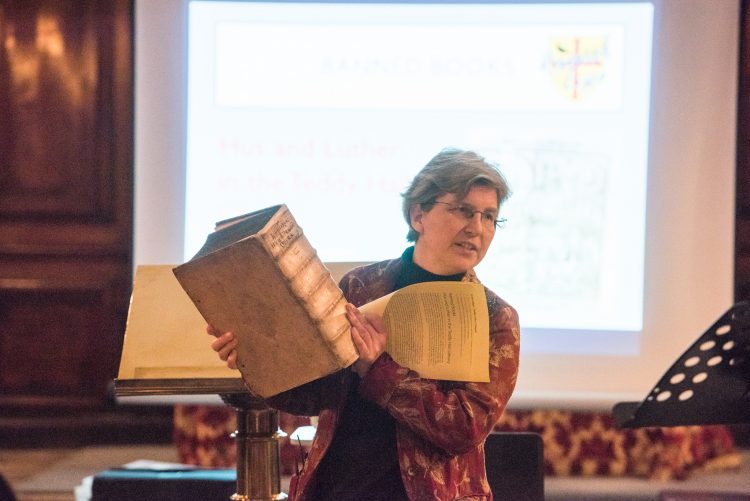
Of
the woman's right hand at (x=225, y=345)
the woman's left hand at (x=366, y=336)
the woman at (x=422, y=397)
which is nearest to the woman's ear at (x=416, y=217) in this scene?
the woman at (x=422, y=397)

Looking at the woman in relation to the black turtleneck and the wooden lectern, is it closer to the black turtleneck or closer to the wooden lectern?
the black turtleneck

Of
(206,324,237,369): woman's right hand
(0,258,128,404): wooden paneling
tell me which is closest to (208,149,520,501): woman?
(206,324,237,369): woman's right hand

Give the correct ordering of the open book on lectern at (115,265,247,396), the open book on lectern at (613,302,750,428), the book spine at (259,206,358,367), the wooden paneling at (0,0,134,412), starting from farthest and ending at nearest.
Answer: the wooden paneling at (0,0,134,412)
the open book on lectern at (115,265,247,396)
the open book on lectern at (613,302,750,428)
the book spine at (259,206,358,367)

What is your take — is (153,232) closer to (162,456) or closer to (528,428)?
(162,456)

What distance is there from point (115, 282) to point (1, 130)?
0.90 metres

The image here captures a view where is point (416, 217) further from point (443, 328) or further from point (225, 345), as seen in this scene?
point (225, 345)

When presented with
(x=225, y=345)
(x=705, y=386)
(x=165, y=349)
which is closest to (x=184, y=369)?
(x=165, y=349)

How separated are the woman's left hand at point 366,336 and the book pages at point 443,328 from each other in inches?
0.9

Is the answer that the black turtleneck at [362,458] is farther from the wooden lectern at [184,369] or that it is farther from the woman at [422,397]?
the wooden lectern at [184,369]

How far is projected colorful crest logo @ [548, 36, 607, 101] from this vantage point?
10.7ft

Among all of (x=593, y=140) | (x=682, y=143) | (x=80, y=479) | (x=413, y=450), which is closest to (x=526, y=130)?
(x=593, y=140)

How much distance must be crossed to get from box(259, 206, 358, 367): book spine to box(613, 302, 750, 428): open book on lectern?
0.64 m

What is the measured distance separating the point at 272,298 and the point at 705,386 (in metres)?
0.89

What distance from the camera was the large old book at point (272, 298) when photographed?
51.5 inches
